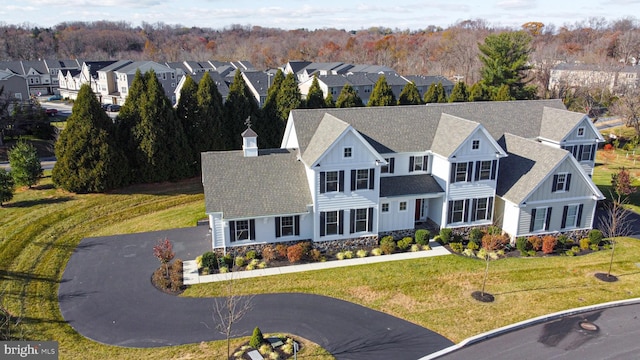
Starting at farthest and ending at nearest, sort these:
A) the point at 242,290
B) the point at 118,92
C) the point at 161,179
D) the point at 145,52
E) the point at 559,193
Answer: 1. the point at 145,52
2. the point at 118,92
3. the point at 161,179
4. the point at 559,193
5. the point at 242,290

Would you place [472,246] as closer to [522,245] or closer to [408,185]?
[522,245]

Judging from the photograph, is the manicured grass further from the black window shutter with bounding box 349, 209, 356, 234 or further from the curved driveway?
the black window shutter with bounding box 349, 209, 356, 234

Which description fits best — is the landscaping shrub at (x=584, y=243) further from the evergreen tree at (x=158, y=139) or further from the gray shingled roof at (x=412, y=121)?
the evergreen tree at (x=158, y=139)

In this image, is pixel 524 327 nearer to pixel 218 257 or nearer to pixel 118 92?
pixel 218 257

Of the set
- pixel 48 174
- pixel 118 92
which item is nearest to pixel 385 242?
pixel 48 174

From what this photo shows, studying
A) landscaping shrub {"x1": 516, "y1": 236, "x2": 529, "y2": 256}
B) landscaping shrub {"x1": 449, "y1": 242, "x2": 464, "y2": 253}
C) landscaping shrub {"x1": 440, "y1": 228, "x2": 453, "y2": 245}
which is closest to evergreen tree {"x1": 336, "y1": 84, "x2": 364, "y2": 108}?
landscaping shrub {"x1": 440, "y1": 228, "x2": 453, "y2": 245}
